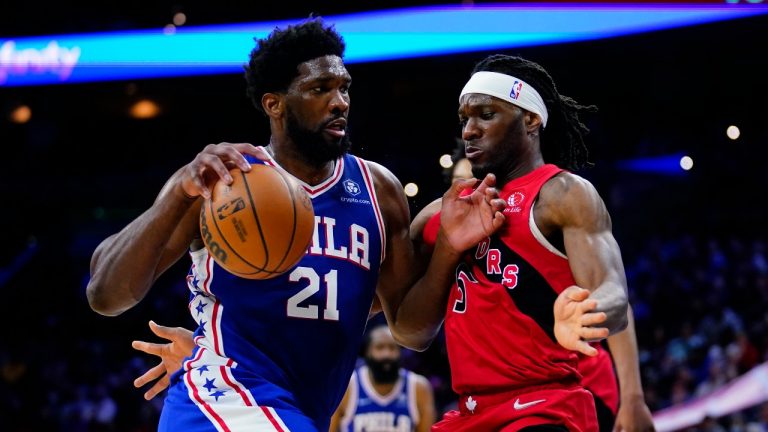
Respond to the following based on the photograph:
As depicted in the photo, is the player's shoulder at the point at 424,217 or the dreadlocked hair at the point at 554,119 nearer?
the dreadlocked hair at the point at 554,119

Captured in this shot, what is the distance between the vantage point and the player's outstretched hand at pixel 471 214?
141 inches

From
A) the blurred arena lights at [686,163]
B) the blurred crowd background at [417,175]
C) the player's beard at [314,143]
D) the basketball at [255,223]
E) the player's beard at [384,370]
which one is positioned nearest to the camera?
the basketball at [255,223]

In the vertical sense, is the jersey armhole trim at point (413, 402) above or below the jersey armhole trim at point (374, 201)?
below

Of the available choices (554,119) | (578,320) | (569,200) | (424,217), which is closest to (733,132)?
(554,119)

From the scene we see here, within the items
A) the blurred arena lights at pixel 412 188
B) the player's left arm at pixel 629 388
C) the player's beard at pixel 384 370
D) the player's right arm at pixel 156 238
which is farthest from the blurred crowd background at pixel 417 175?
the player's right arm at pixel 156 238

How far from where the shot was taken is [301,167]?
386cm

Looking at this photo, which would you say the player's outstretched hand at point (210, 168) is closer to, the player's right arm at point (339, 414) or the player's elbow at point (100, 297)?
the player's elbow at point (100, 297)

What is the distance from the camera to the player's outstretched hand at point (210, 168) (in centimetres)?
311

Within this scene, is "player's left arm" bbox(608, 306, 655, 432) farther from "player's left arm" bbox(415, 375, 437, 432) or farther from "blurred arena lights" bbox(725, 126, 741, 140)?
"blurred arena lights" bbox(725, 126, 741, 140)

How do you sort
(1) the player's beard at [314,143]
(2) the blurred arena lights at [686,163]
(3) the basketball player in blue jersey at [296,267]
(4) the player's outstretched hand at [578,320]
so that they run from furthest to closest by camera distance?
(2) the blurred arena lights at [686,163]
(1) the player's beard at [314,143]
(3) the basketball player in blue jersey at [296,267]
(4) the player's outstretched hand at [578,320]

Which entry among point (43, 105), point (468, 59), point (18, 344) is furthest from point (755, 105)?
point (18, 344)

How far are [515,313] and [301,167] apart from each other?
1050 millimetres

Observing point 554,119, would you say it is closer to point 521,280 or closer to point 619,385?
point 521,280

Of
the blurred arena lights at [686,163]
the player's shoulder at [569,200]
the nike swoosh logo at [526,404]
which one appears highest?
the blurred arena lights at [686,163]
